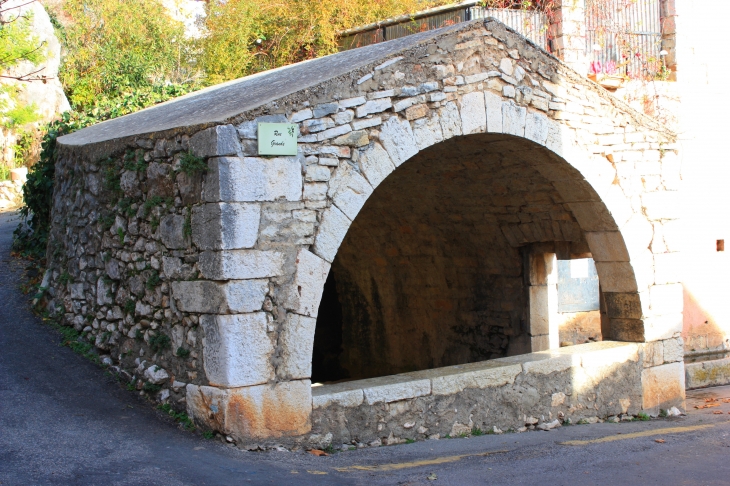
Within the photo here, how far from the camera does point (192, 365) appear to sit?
5148 millimetres

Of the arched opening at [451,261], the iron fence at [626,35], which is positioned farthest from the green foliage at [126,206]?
the iron fence at [626,35]

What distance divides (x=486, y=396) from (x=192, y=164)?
287 cm

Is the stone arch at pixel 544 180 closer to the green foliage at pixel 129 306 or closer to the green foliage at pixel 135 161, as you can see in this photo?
the green foliage at pixel 135 161

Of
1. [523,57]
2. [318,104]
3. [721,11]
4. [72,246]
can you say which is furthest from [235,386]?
[721,11]

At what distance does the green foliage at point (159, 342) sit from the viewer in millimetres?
5434

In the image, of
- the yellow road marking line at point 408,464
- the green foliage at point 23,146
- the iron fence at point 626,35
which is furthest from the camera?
the green foliage at point 23,146

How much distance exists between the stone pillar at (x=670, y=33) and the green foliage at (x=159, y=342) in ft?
24.3

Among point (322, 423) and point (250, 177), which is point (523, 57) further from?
point (322, 423)

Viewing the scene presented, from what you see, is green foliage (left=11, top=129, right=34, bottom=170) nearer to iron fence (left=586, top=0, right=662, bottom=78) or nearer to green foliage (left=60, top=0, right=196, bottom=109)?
green foliage (left=60, top=0, right=196, bottom=109)

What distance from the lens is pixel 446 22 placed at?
1086 cm

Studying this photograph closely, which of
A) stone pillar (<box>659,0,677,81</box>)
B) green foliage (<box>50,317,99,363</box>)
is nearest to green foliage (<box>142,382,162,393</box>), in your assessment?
green foliage (<box>50,317,99,363</box>)

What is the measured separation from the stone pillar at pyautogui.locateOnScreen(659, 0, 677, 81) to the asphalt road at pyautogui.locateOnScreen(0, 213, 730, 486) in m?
5.05

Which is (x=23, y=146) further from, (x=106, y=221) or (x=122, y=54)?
(x=106, y=221)

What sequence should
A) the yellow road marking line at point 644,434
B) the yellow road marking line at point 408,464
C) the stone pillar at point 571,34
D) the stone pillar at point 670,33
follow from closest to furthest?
the yellow road marking line at point 408,464, the yellow road marking line at point 644,434, the stone pillar at point 571,34, the stone pillar at point 670,33
